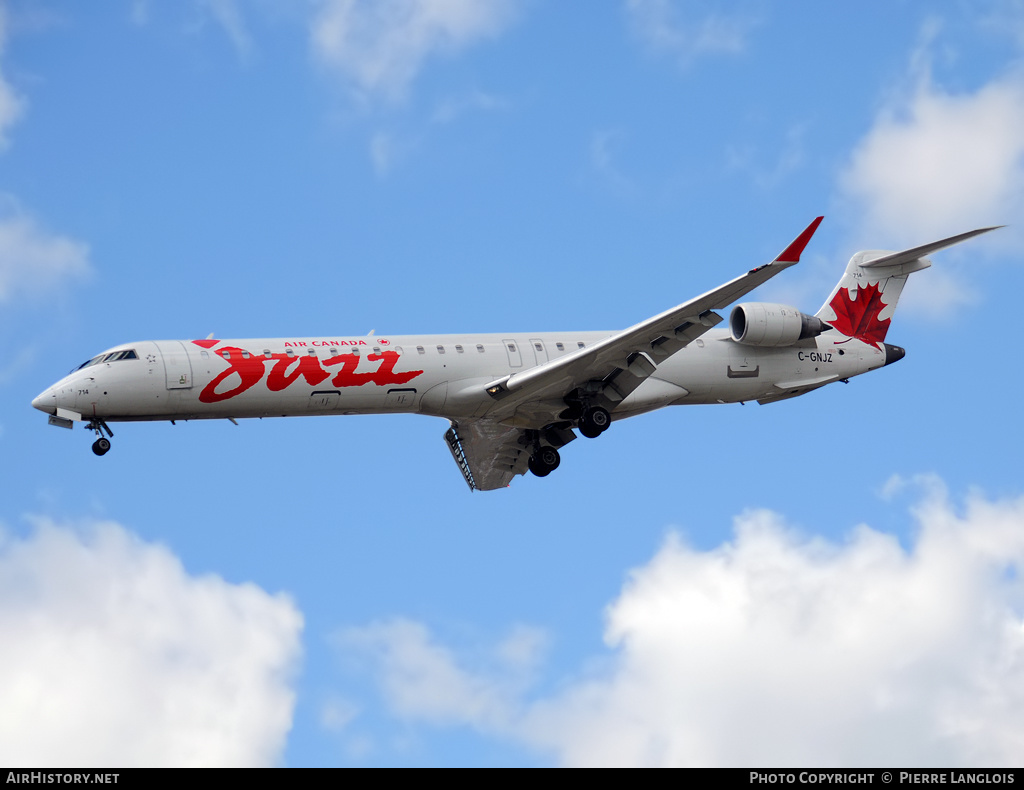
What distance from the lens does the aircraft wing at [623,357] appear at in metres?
29.6

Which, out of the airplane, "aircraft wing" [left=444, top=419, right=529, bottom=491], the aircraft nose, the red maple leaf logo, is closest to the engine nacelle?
the airplane

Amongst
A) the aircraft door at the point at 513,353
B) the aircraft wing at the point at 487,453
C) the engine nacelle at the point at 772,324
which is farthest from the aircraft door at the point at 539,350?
the engine nacelle at the point at 772,324

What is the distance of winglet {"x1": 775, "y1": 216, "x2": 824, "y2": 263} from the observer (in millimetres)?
28125

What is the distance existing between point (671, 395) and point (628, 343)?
10.8 feet

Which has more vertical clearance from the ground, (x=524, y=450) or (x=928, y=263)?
(x=928, y=263)

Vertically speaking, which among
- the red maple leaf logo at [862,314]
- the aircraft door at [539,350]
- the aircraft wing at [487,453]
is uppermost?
the red maple leaf logo at [862,314]

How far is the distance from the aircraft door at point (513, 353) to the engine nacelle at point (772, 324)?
214 inches

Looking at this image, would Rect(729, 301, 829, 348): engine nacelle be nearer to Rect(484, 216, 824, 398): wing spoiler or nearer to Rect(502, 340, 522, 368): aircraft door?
Rect(484, 216, 824, 398): wing spoiler

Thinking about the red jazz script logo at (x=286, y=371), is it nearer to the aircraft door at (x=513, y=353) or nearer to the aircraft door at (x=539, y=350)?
the aircraft door at (x=513, y=353)
